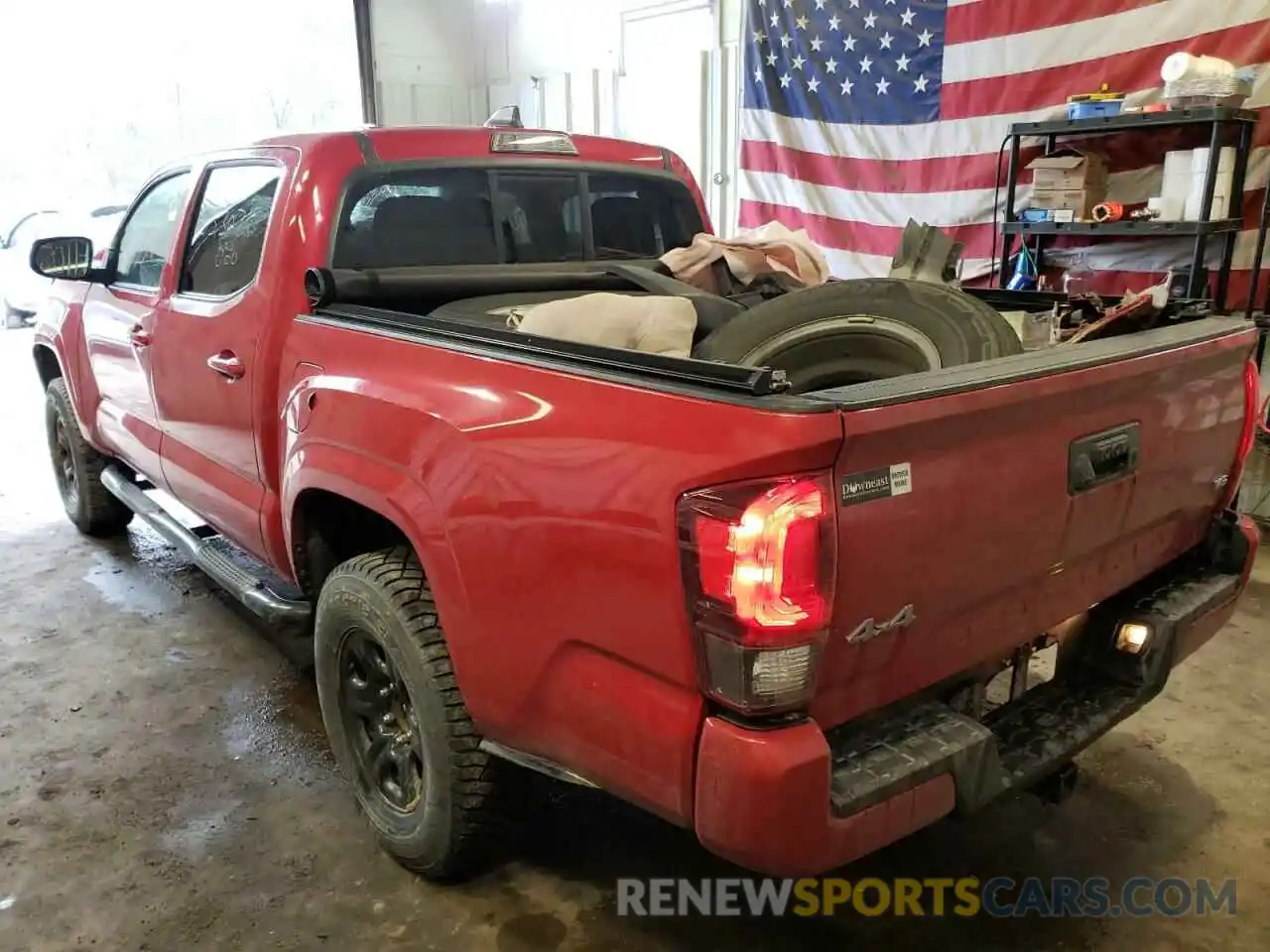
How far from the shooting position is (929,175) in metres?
5.55

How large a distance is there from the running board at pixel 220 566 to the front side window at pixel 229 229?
82cm

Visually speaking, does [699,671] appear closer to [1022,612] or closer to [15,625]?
[1022,612]

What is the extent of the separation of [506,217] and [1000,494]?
75.2 inches

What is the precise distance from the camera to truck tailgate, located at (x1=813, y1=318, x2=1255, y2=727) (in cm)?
148

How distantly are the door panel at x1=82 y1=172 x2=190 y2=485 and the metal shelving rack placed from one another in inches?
143

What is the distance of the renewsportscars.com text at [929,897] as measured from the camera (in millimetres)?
2242

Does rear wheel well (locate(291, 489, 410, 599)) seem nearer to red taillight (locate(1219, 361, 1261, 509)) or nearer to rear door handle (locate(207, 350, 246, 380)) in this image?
rear door handle (locate(207, 350, 246, 380))

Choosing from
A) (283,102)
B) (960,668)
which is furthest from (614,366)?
(283,102)

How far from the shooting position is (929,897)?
7.50 ft

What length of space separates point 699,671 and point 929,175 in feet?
15.6

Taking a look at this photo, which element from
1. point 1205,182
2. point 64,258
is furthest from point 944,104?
point 64,258

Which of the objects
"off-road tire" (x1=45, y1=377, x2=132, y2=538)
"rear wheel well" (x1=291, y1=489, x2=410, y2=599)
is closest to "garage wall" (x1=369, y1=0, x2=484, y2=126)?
"off-road tire" (x1=45, y1=377, x2=132, y2=538)

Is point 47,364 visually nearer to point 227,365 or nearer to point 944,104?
point 227,365

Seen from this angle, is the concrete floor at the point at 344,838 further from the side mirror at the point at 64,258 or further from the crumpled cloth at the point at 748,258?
the crumpled cloth at the point at 748,258
